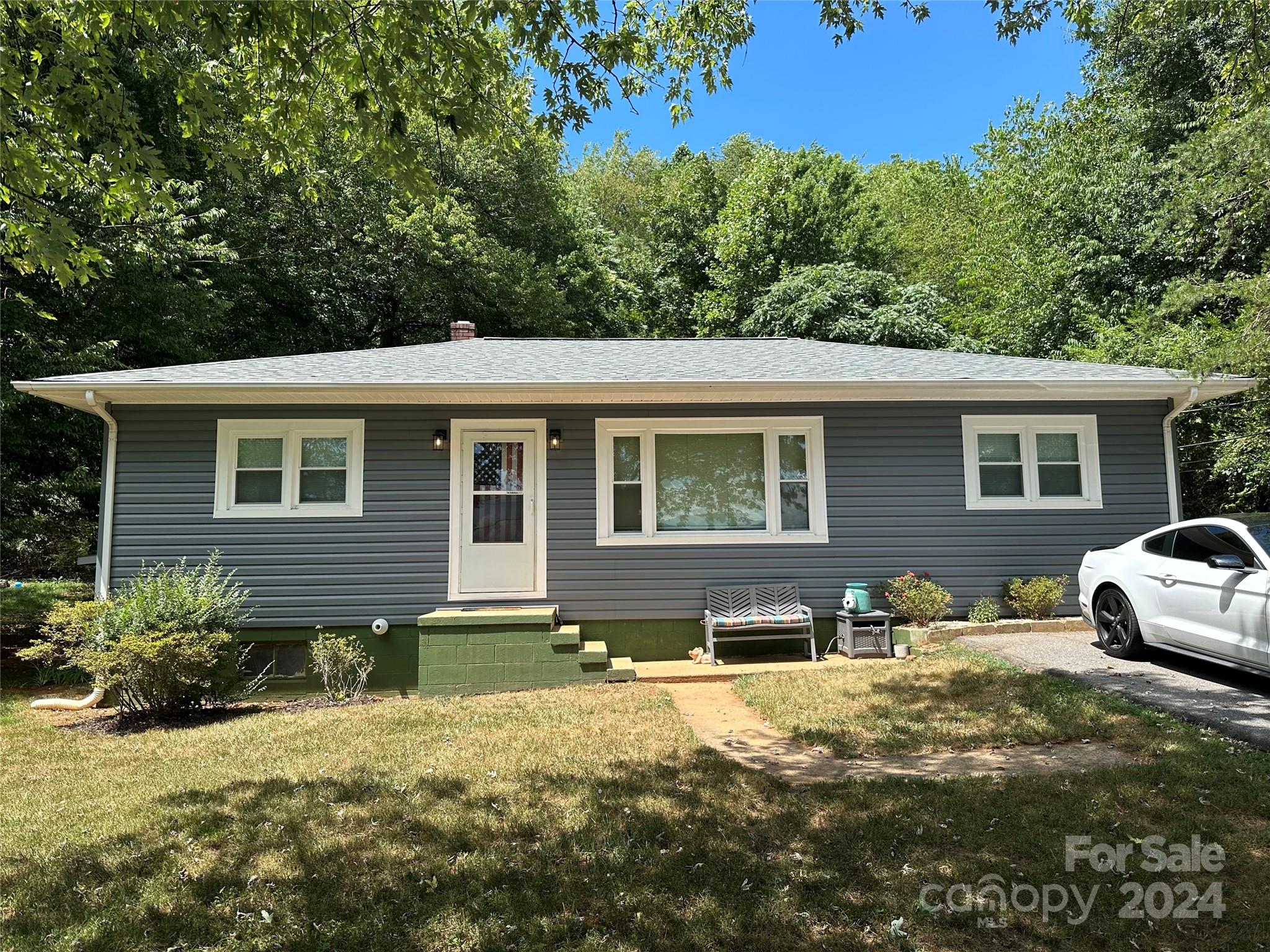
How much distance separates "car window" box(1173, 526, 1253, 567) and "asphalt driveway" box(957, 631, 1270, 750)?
101 cm

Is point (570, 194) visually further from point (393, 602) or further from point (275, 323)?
point (393, 602)

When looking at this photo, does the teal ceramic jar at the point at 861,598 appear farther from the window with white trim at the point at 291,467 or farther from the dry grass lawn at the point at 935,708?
the window with white trim at the point at 291,467

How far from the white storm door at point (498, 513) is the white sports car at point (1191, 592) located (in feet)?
19.4

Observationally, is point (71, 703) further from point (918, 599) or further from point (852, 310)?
point (852, 310)

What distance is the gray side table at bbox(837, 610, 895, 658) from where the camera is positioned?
8102mm

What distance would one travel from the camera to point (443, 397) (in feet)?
27.0

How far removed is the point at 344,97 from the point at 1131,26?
6384 millimetres

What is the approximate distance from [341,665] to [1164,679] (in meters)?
7.74

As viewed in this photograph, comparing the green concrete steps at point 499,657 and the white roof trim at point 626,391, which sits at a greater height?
the white roof trim at point 626,391

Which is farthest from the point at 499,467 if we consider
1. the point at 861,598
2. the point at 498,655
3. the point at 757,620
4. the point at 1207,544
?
the point at 1207,544

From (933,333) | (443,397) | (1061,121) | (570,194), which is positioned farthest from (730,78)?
(1061,121)

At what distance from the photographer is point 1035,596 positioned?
838 centimetres

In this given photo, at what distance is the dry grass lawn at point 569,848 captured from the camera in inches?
111

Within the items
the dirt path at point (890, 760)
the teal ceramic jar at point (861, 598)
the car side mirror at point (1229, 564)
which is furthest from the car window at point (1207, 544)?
the teal ceramic jar at point (861, 598)
